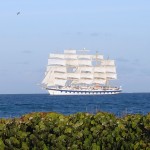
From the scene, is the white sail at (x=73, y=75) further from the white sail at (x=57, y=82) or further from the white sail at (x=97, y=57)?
the white sail at (x=97, y=57)

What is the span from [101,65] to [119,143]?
553 ft

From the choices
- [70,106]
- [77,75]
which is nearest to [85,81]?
[77,75]

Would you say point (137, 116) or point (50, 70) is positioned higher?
point (50, 70)

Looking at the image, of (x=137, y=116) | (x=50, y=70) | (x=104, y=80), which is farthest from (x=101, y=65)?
(x=137, y=116)

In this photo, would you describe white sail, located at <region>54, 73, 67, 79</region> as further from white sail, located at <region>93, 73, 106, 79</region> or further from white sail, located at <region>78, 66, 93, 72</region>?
white sail, located at <region>93, 73, 106, 79</region>

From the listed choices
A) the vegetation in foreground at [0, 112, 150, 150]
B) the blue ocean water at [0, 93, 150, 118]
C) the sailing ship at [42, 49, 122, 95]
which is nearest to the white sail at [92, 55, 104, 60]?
the sailing ship at [42, 49, 122, 95]

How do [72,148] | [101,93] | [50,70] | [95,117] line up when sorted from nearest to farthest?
1. [72,148]
2. [95,117]
3. [50,70]
4. [101,93]

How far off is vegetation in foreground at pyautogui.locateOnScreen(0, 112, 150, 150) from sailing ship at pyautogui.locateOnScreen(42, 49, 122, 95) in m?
158

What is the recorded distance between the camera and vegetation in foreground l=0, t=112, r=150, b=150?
10195mm

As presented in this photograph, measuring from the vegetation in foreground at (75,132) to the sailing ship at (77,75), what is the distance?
157709mm

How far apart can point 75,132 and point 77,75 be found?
16396 centimetres

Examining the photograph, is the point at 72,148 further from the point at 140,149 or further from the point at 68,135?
the point at 140,149

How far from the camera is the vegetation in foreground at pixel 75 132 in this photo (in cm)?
1020

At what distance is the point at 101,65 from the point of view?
587ft
